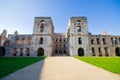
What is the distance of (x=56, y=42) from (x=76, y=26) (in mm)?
20490

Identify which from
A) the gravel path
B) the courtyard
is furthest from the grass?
the gravel path

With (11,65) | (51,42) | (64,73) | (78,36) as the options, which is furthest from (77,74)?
(51,42)

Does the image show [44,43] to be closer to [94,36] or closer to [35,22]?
[35,22]

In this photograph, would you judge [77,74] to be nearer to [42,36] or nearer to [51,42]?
[42,36]

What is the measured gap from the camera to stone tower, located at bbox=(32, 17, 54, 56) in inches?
1182

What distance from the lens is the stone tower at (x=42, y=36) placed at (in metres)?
30.0

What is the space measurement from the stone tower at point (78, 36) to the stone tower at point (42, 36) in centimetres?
733

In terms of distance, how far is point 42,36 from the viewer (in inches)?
1220

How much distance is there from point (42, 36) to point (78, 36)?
40.4 feet

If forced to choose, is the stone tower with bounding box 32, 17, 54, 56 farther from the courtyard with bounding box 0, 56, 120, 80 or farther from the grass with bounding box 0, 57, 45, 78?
the courtyard with bounding box 0, 56, 120, 80

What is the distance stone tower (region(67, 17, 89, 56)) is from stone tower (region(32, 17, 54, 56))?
7.33 m

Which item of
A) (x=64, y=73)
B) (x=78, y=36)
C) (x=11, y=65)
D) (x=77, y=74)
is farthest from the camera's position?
(x=78, y=36)

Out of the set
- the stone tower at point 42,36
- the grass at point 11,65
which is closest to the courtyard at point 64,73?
the grass at point 11,65

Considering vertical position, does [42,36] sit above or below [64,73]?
above
